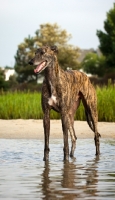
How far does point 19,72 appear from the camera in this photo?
98.1 meters

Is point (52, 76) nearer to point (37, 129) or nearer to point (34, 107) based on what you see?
point (37, 129)

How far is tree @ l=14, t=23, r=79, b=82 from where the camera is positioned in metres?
97.5

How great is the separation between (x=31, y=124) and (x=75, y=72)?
701 centimetres

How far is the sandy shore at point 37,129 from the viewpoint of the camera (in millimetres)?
17562

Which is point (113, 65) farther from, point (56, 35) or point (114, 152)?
point (114, 152)

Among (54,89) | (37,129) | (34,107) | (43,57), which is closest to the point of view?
(43,57)

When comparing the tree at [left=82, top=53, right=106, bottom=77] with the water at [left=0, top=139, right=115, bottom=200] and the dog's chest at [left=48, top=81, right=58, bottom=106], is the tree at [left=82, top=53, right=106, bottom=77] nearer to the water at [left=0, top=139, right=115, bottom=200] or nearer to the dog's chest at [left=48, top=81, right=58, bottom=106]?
the water at [left=0, top=139, right=115, bottom=200]

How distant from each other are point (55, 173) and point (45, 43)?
90105 millimetres

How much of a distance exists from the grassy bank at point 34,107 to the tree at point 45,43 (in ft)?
241

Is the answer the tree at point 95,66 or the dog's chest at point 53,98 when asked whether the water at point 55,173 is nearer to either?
the dog's chest at point 53,98

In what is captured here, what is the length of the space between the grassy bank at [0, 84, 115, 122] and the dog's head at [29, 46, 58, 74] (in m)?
8.34

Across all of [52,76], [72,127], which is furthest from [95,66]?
[52,76]

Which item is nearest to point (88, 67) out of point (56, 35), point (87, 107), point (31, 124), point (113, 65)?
point (56, 35)

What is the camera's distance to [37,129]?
18.8m
